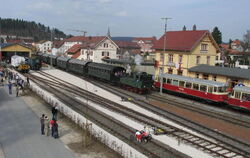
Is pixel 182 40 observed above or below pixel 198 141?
above

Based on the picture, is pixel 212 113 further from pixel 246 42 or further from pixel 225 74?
pixel 246 42

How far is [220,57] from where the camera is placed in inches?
2347

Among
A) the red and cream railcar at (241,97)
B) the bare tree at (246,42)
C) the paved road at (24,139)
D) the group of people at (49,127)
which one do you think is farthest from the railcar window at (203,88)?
the bare tree at (246,42)

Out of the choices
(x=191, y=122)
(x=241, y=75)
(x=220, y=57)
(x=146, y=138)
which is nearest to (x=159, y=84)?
(x=241, y=75)

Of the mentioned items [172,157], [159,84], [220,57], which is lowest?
[172,157]

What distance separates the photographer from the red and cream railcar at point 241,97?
67.5 ft

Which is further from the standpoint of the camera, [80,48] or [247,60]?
[80,48]

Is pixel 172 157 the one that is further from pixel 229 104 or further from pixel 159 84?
pixel 159 84

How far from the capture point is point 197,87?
→ 24828 millimetres

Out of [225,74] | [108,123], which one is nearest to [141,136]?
[108,123]

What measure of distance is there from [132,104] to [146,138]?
9.50 metres

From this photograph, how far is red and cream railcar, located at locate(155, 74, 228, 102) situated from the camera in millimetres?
23016

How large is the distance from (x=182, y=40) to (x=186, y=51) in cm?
346

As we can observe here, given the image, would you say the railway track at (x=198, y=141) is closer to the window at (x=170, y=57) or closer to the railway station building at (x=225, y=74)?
the railway station building at (x=225, y=74)
